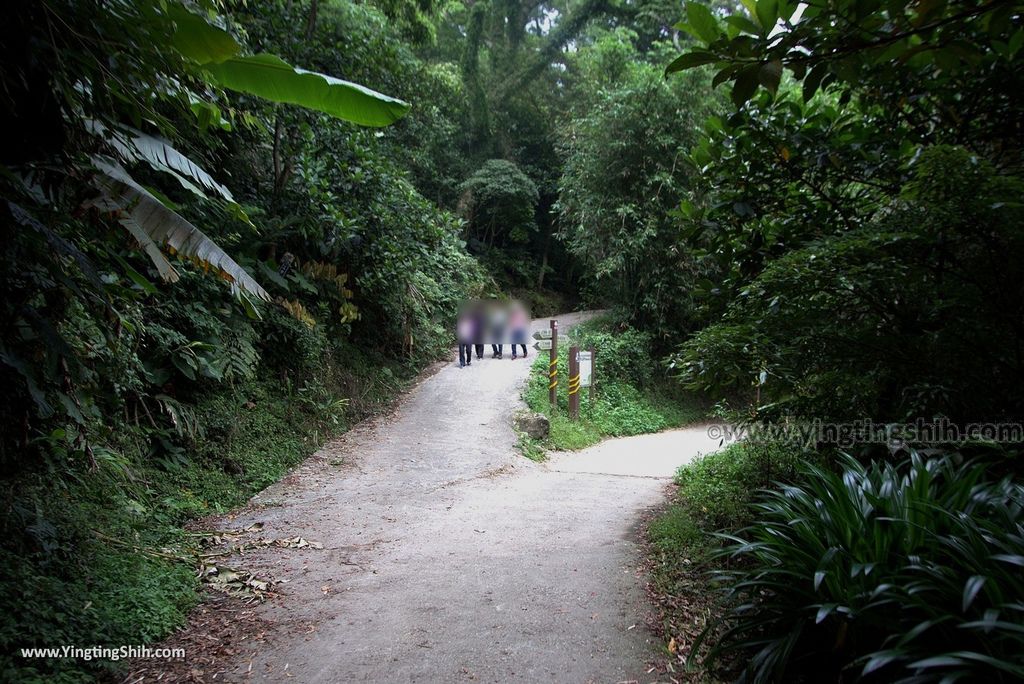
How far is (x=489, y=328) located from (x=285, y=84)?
470 inches

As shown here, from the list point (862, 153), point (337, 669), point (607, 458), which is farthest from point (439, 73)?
point (337, 669)

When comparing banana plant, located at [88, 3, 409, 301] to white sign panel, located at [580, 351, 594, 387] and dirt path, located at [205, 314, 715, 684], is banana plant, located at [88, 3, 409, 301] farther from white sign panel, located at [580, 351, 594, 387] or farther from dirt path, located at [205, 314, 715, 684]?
white sign panel, located at [580, 351, 594, 387]

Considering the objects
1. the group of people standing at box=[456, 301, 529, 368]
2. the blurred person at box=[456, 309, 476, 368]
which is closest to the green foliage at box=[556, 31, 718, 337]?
the group of people standing at box=[456, 301, 529, 368]

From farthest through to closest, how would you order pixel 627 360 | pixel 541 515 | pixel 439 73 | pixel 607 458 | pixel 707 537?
pixel 627 360, pixel 439 73, pixel 607 458, pixel 541 515, pixel 707 537

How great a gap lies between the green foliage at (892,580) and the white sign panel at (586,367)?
9.71 meters

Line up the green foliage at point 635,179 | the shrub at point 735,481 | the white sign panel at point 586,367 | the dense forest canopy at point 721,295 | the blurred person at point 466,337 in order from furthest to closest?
the green foliage at point 635,179 < the blurred person at point 466,337 < the white sign panel at point 586,367 < the shrub at point 735,481 < the dense forest canopy at point 721,295

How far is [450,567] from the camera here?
181 inches

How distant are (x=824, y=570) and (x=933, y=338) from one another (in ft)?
5.43

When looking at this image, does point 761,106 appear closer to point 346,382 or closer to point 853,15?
point 853,15

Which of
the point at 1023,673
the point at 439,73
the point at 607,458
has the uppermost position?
the point at 439,73

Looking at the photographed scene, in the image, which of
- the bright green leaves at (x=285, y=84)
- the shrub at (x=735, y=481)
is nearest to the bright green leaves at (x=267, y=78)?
the bright green leaves at (x=285, y=84)

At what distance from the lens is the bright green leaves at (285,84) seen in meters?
3.80

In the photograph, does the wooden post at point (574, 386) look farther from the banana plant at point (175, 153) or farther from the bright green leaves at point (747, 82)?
the bright green leaves at point (747, 82)

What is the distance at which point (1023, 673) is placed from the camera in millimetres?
1787
